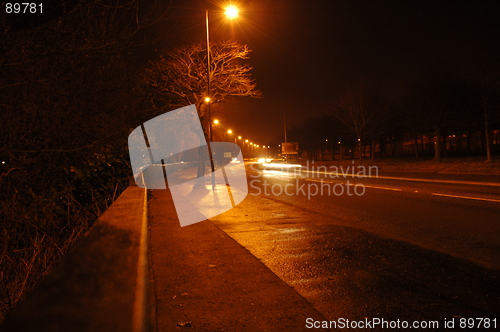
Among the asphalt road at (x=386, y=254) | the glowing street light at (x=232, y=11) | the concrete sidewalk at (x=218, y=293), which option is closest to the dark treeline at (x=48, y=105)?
the concrete sidewalk at (x=218, y=293)

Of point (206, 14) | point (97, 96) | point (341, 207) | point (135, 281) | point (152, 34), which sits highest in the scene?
point (206, 14)

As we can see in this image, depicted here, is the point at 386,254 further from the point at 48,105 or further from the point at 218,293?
the point at 48,105

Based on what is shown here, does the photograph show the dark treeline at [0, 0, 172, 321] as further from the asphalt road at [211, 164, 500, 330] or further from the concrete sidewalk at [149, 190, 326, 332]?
the asphalt road at [211, 164, 500, 330]

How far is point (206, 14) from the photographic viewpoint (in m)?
16.2

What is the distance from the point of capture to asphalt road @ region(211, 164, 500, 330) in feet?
12.5

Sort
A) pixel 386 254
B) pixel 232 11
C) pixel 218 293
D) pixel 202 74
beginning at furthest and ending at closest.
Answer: pixel 202 74
pixel 232 11
pixel 386 254
pixel 218 293

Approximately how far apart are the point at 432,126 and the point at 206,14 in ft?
85.3

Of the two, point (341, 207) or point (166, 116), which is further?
point (166, 116)

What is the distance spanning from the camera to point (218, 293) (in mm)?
4059

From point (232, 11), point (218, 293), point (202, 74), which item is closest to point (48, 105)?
point (218, 293)

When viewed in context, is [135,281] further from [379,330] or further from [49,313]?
[379,330]

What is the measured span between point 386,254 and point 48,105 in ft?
18.5

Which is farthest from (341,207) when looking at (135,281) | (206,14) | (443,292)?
(206,14)

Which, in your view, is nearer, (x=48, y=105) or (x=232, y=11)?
(x=48, y=105)
